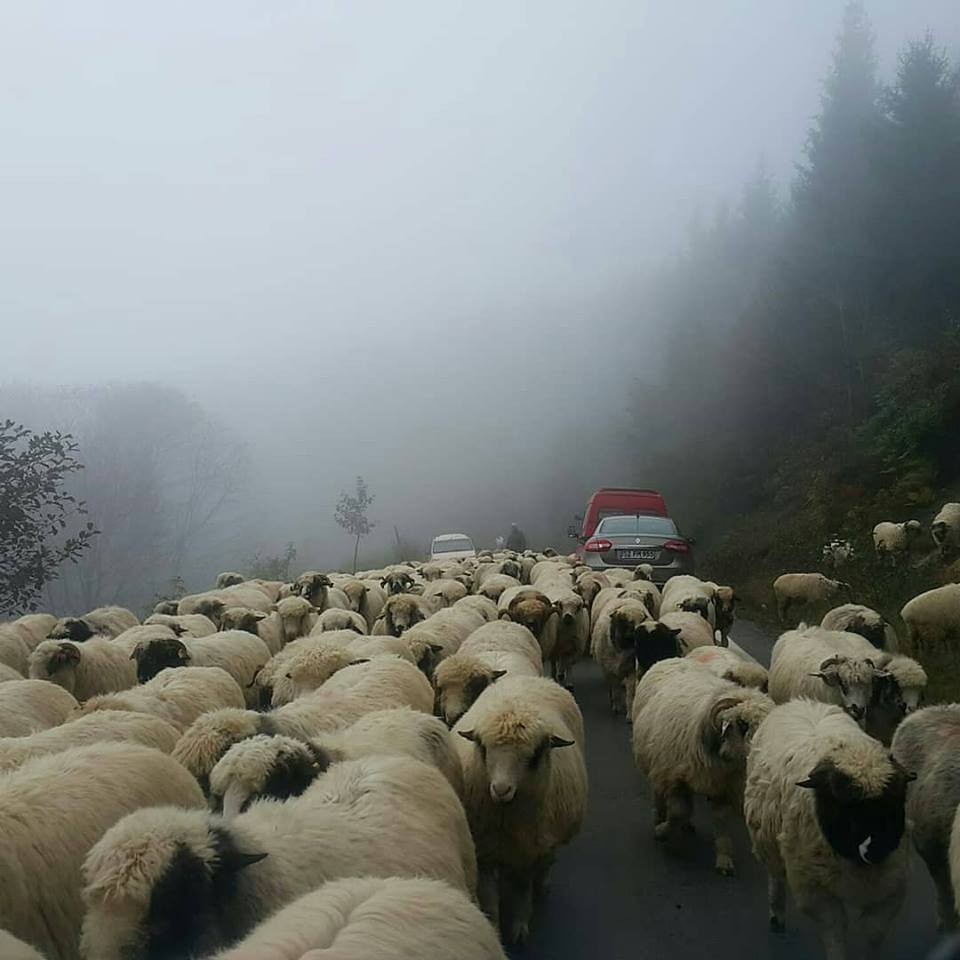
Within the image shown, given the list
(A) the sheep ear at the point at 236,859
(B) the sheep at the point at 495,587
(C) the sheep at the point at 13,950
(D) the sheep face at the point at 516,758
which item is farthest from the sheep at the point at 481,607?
(C) the sheep at the point at 13,950

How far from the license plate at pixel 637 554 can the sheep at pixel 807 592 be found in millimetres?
2569

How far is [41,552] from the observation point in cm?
1198

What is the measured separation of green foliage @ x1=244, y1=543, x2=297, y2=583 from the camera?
26406 millimetres

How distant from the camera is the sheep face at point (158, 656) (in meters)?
8.10

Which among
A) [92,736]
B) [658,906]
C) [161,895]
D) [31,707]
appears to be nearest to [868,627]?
[658,906]

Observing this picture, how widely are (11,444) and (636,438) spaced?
160 feet

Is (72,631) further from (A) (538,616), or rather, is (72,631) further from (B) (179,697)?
(A) (538,616)

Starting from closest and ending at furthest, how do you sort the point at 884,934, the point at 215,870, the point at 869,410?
the point at 215,870 < the point at 884,934 < the point at 869,410

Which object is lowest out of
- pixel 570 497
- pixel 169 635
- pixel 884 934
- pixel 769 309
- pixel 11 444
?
pixel 570 497

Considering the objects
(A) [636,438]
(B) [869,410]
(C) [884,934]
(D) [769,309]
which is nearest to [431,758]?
(C) [884,934]

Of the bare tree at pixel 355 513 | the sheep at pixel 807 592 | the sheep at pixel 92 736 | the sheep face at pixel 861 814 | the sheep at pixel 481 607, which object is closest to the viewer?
the sheep face at pixel 861 814

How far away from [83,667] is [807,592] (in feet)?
39.7

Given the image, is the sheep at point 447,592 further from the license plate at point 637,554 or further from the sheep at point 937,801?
the sheep at point 937,801

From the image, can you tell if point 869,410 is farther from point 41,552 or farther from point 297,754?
point 297,754
